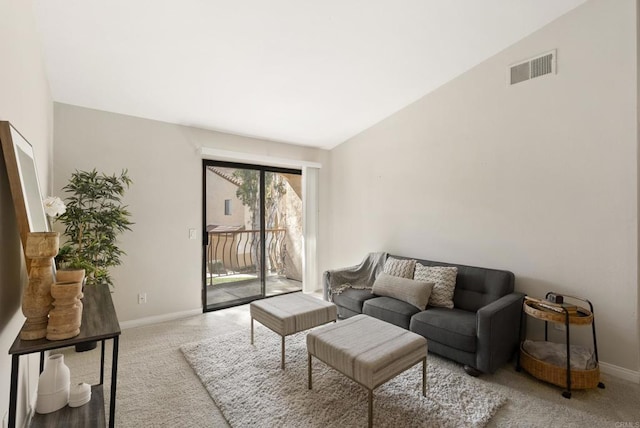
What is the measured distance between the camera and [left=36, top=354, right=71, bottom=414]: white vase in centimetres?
152

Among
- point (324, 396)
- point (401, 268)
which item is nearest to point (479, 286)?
point (401, 268)

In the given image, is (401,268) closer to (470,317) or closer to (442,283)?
(442,283)

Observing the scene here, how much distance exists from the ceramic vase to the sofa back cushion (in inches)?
122

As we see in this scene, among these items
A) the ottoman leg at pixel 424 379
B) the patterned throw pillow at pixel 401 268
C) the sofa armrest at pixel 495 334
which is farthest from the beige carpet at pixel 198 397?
the patterned throw pillow at pixel 401 268

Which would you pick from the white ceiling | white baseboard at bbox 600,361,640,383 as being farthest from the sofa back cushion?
the white ceiling

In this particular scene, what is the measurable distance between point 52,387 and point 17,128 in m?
1.35

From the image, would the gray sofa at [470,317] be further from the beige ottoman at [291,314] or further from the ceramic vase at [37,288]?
the ceramic vase at [37,288]

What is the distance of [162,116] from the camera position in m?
3.39

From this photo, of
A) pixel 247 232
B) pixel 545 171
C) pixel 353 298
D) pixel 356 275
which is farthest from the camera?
pixel 247 232

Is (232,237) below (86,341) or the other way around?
the other way around

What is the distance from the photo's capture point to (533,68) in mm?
2711

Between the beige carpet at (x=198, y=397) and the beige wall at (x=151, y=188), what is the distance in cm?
74

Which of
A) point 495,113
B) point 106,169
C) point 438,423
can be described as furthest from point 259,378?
point 495,113

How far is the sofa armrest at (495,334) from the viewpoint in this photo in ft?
7.31
